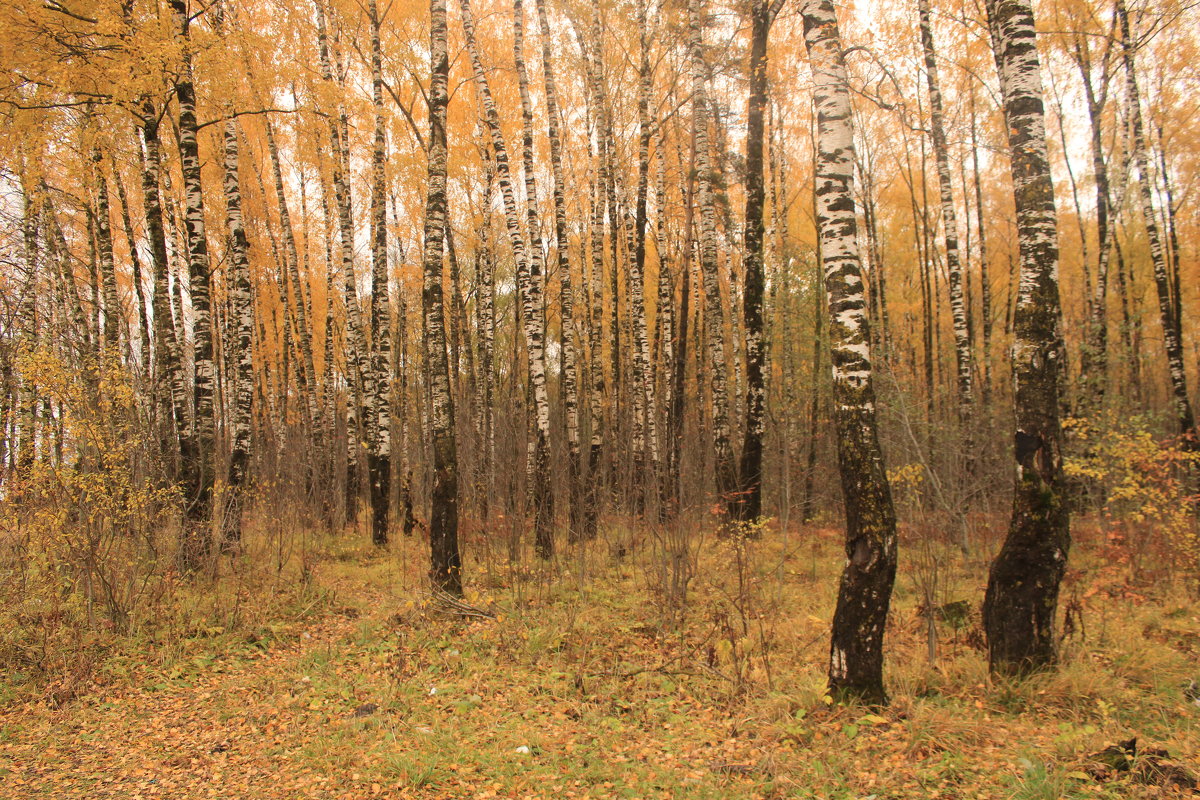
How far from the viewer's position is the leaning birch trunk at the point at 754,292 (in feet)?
34.4

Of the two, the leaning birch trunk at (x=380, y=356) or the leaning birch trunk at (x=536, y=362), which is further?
the leaning birch trunk at (x=380, y=356)

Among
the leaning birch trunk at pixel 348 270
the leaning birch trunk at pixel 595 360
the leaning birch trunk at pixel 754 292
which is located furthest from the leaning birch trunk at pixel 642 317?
the leaning birch trunk at pixel 348 270

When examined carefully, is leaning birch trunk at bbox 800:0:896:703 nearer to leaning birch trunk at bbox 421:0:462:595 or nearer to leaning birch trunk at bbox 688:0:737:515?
leaning birch trunk at bbox 421:0:462:595

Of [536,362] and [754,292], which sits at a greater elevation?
[754,292]

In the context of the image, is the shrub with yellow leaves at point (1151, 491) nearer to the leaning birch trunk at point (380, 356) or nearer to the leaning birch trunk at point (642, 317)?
the leaning birch trunk at point (642, 317)

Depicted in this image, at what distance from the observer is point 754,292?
1060cm

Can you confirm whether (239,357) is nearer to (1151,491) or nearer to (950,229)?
(1151,491)

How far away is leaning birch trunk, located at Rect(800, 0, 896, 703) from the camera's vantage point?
171 inches

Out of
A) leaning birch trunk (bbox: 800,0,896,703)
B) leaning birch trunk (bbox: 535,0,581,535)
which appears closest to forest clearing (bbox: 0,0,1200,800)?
leaning birch trunk (bbox: 800,0,896,703)

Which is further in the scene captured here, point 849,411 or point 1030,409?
point 1030,409

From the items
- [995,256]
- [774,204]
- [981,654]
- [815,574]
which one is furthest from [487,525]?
[995,256]

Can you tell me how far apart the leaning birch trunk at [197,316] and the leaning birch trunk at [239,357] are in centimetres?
35

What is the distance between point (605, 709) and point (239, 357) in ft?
28.9

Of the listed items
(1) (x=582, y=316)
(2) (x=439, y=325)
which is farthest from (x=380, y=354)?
(1) (x=582, y=316)
